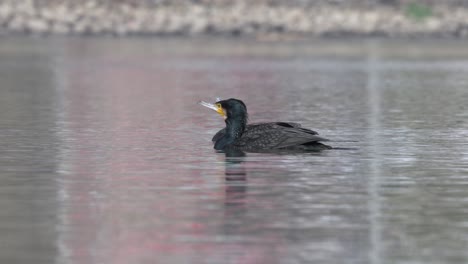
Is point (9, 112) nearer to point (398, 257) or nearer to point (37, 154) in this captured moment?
point (37, 154)

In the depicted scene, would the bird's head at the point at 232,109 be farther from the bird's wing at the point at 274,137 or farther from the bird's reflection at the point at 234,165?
the bird's reflection at the point at 234,165

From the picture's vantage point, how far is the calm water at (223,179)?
520 inches

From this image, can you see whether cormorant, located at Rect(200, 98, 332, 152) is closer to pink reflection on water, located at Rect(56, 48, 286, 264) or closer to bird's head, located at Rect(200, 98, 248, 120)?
bird's head, located at Rect(200, 98, 248, 120)

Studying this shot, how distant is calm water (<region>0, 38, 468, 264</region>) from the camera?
13.2m

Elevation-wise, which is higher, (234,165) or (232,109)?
(232,109)

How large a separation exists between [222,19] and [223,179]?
71.3 meters

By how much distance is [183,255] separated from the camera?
502 inches

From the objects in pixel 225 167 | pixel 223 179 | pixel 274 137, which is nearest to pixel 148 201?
pixel 223 179

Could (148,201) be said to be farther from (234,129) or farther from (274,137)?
(234,129)

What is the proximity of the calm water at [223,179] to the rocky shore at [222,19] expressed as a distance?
45.3 metres

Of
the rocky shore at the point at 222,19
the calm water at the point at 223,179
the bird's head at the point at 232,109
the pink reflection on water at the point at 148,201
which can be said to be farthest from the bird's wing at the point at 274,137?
the rocky shore at the point at 222,19

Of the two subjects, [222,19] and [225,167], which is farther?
[222,19]

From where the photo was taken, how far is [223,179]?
18.3m

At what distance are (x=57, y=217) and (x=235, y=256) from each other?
2694 mm
